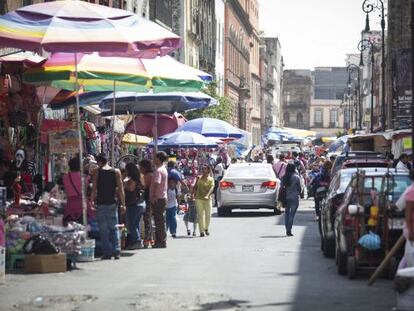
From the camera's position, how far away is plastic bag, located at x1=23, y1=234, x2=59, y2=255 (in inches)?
624

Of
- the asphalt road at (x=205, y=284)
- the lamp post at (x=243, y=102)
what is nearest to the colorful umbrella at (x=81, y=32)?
the asphalt road at (x=205, y=284)

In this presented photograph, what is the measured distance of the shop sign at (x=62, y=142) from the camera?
2150 centimetres

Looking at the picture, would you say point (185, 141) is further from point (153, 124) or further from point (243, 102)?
point (243, 102)

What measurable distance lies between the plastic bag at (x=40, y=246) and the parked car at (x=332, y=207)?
4.46m

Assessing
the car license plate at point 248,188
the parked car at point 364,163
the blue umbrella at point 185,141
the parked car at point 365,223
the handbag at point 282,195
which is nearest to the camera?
the parked car at point 365,223

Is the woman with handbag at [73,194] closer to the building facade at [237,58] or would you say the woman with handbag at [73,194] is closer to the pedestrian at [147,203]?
the pedestrian at [147,203]

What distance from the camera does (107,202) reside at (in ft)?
58.1

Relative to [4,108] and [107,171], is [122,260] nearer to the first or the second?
[107,171]

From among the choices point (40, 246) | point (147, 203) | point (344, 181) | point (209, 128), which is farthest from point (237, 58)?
point (40, 246)

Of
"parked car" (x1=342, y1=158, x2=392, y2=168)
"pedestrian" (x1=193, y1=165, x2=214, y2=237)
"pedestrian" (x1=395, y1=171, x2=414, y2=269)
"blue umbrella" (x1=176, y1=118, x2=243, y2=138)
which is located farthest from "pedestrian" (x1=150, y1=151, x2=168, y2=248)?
"blue umbrella" (x1=176, y1=118, x2=243, y2=138)

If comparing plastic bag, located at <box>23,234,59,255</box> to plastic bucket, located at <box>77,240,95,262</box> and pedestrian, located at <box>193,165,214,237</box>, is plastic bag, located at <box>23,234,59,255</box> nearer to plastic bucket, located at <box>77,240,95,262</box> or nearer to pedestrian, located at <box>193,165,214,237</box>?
plastic bucket, located at <box>77,240,95,262</box>


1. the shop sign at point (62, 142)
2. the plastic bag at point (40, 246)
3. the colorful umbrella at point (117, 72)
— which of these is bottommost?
the plastic bag at point (40, 246)

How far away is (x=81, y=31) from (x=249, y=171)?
16117 mm

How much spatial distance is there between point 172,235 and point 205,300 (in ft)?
35.7
